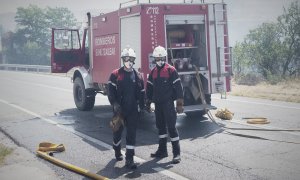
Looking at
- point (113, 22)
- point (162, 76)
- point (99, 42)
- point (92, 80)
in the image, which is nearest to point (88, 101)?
point (92, 80)

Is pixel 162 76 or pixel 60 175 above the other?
pixel 162 76

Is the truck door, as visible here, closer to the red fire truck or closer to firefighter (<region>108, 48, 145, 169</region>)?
the red fire truck

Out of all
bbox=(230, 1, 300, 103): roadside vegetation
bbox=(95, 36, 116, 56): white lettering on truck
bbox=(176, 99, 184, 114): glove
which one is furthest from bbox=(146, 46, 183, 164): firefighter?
bbox=(230, 1, 300, 103): roadside vegetation

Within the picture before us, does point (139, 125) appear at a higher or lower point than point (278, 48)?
lower

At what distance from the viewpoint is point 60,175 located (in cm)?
541

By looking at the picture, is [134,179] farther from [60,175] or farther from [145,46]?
[145,46]

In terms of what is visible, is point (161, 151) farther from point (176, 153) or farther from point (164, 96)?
point (164, 96)

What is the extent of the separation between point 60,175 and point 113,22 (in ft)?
17.0

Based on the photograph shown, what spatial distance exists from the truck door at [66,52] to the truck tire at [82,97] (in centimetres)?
59

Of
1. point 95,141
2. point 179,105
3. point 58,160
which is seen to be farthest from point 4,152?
point 179,105

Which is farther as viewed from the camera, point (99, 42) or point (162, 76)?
point (99, 42)

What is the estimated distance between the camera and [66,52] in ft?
38.3

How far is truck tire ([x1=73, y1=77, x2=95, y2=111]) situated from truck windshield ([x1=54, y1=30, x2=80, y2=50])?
3.62 ft

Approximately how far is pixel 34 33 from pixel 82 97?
4950cm
